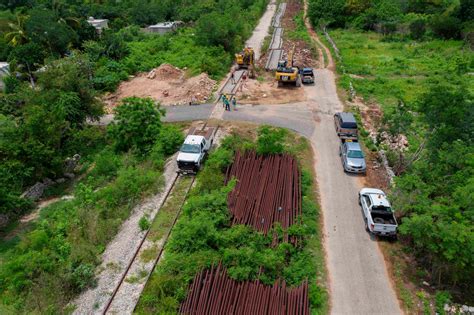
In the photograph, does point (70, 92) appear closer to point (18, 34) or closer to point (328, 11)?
point (18, 34)

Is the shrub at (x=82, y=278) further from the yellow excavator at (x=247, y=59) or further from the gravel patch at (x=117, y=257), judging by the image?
the yellow excavator at (x=247, y=59)

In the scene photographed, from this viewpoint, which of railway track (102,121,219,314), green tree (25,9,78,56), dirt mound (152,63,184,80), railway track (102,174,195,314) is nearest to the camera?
railway track (102,174,195,314)

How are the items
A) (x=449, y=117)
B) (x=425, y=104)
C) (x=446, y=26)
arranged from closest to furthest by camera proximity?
1. (x=449, y=117)
2. (x=425, y=104)
3. (x=446, y=26)

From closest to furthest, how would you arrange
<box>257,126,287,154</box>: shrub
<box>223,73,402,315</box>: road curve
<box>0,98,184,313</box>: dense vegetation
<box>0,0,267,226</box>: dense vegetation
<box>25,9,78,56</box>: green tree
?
<box>223,73,402,315</box>: road curve → <box>0,98,184,313</box>: dense vegetation → <box>257,126,287,154</box>: shrub → <box>0,0,267,226</box>: dense vegetation → <box>25,9,78,56</box>: green tree

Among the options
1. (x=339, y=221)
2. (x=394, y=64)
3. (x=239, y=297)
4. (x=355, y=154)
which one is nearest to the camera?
(x=239, y=297)

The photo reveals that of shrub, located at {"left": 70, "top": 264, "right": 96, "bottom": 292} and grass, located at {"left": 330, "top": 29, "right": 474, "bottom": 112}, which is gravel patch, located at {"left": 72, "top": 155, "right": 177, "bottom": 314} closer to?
shrub, located at {"left": 70, "top": 264, "right": 96, "bottom": 292}

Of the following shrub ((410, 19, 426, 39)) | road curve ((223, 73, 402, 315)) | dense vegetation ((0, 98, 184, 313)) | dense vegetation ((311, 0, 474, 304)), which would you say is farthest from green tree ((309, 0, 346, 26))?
dense vegetation ((0, 98, 184, 313))

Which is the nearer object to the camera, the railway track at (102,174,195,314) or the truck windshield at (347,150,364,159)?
the railway track at (102,174,195,314)

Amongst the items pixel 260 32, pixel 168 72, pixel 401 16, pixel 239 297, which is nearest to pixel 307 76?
pixel 168 72
